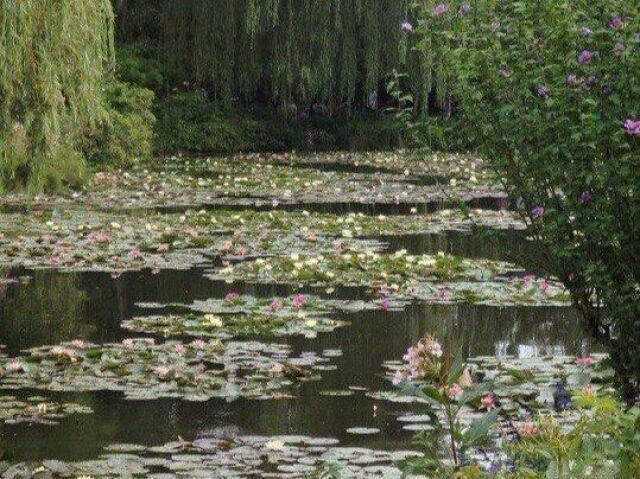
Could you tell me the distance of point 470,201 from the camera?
18.4 meters

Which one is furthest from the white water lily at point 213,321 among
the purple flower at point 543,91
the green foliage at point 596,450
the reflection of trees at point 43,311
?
the green foliage at point 596,450

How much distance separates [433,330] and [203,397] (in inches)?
87.7

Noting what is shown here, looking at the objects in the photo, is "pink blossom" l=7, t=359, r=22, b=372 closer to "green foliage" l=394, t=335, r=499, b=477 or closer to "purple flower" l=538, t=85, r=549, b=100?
"purple flower" l=538, t=85, r=549, b=100

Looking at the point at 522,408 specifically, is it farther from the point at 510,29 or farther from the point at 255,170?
the point at 255,170

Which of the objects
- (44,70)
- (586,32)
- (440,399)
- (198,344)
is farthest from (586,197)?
(44,70)

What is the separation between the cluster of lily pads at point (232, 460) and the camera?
5207 millimetres

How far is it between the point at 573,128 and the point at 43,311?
191 inches

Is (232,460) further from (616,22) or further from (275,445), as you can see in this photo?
(616,22)

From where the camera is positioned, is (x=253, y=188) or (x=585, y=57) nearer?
(x=585, y=57)

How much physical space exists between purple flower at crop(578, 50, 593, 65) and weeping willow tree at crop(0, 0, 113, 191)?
145 inches

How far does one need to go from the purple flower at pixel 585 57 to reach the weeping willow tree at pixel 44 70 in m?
3.67

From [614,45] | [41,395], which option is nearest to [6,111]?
[41,395]

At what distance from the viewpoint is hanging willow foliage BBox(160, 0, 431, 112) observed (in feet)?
100

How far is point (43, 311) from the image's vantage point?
9.05 m
